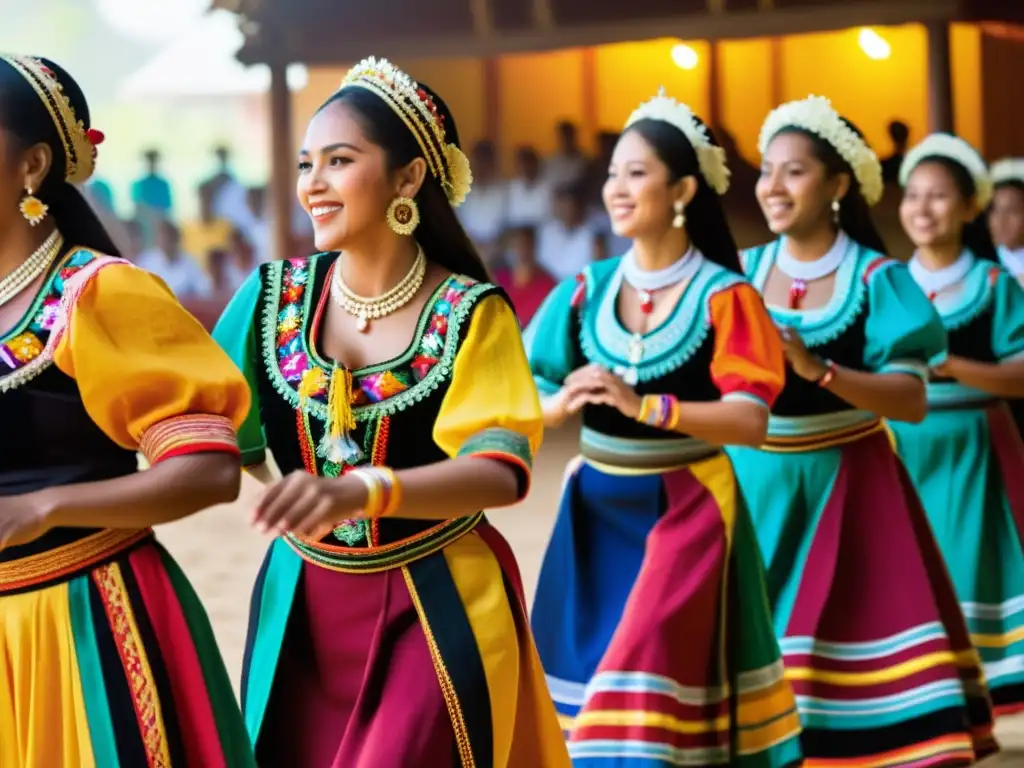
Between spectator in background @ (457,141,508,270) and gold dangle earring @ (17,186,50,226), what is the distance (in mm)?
12549

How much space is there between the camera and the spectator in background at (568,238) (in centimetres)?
1509

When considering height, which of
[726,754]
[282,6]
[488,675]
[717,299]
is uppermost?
[282,6]

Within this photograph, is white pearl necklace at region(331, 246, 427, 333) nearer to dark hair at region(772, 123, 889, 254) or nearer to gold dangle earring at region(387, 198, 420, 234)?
gold dangle earring at region(387, 198, 420, 234)

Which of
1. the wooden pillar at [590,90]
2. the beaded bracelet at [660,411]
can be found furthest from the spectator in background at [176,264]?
the beaded bracelet at [660,411]

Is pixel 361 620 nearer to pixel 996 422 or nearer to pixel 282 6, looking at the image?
pixel 996 422

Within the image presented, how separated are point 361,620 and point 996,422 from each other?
3471mm

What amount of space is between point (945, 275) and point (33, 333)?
4.06 meters

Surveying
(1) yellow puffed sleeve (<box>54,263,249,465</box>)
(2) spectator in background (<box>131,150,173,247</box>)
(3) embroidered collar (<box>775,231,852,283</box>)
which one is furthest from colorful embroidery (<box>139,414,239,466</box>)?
(2) spectator in background (<box>131,150,173,247</box>)

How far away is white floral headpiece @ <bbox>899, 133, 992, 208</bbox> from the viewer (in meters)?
6.39

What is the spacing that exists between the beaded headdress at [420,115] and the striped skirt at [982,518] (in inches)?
118

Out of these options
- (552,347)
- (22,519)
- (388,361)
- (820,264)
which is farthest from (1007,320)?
(22,519)

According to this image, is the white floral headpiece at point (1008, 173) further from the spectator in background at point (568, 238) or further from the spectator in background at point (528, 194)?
the spectator in background at point (528, 194)

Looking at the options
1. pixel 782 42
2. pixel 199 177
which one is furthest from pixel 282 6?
pixel 782 42

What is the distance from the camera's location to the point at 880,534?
5156 mm
